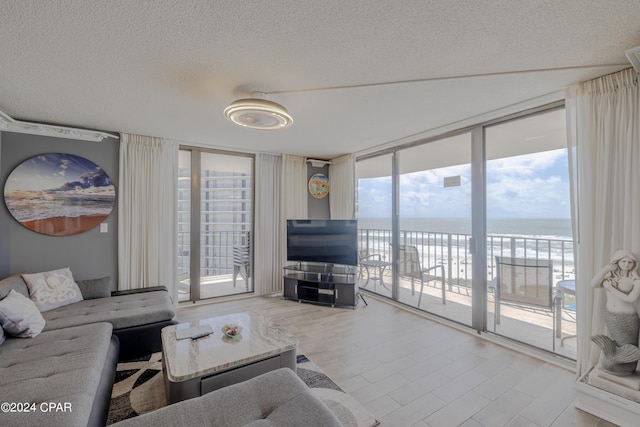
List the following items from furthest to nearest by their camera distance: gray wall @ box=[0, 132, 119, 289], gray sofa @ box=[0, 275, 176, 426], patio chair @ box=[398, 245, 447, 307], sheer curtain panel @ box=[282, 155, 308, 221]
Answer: sheer curtain panel @ box=[282, 155, 308, 221] < patio chair @ box=[398, 245, 447, 307] < gray wall @ box=[0, 132, 119, 289] < gray sofa @ box=[0, 275, 176, 426]

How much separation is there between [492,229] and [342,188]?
254 cm

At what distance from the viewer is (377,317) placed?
11.6 ft

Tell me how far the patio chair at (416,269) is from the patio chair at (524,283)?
3.08 feet

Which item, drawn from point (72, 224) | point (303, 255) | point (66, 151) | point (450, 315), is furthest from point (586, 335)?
point (66, 151)

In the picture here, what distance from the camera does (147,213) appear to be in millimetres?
3654

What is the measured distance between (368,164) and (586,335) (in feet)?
11.2

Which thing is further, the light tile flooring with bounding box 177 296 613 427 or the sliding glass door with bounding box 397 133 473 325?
the sliding glass door with bounding box 397 133 473 325

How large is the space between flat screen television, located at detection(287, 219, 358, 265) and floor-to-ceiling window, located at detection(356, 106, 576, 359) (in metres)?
0.66

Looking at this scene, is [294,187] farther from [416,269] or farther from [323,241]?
[416,269]

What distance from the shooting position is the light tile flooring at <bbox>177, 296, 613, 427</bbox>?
1.80 metres

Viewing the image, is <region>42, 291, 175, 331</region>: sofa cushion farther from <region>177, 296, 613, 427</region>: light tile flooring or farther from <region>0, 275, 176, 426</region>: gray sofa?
<region>177, 296, 613, 427</region>: light tile flooring

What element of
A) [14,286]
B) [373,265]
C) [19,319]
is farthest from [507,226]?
[14,286]

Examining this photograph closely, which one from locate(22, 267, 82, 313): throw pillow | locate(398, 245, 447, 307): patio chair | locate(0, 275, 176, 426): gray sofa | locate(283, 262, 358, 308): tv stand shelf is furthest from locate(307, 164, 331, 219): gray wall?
locate(22, 267, 82, 313): throw pillow

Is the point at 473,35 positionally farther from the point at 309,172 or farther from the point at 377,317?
the point at 309,172
